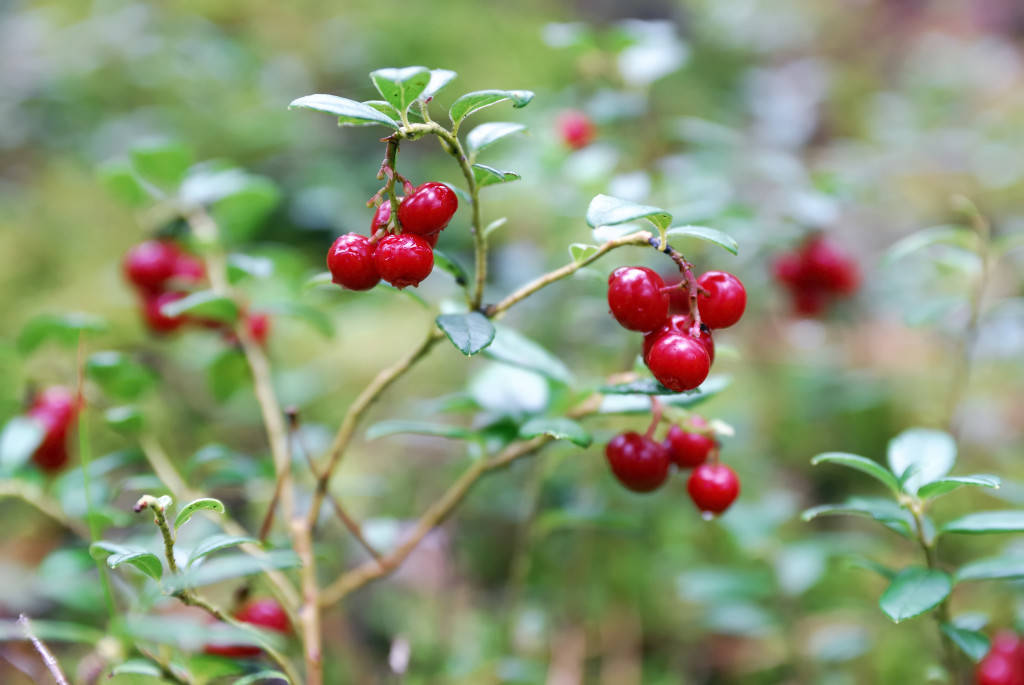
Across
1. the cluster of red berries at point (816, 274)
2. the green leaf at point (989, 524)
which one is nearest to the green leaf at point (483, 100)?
the green leaf at point (989, 524)

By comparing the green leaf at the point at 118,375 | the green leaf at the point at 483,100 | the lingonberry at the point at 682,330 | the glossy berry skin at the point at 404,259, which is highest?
the green leaf at the point at 483,100

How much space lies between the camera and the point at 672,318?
0.93 meters

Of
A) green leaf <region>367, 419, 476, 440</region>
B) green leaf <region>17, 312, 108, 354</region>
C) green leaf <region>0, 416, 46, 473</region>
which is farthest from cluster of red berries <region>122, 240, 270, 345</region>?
green leaf <region>367, 419, 476, 440</region>

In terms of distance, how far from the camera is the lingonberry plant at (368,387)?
0.85m

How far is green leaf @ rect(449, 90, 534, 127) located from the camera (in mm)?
799

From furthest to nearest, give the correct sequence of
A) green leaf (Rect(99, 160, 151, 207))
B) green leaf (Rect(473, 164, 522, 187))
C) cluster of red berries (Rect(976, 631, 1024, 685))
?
green leaf (Rect(99, 160, 151, 207)), cluster of red berries (Rect(976, 631, 1024, 685)), green leaf (Rect(473, 164, 522, 187))

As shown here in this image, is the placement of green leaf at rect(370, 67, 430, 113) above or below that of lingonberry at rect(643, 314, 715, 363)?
above

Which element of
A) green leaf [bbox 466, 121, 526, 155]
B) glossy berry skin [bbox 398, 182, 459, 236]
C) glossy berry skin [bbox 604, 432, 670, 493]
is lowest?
glossy berry skin [bbox 604, 432, 670, 493]

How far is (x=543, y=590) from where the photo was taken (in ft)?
6.16

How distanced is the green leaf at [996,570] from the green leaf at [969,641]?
70mm

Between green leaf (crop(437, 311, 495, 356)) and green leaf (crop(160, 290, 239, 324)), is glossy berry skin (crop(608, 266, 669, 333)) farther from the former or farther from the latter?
green leaf (crop(160, 290, 239, 324))

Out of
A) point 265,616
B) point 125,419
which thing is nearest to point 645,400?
point 265,616

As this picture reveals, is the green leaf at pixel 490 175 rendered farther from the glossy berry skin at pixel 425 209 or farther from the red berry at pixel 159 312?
the red berry at pixel 159 312

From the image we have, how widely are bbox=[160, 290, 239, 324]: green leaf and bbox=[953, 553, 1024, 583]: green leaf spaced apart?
4.06ft
